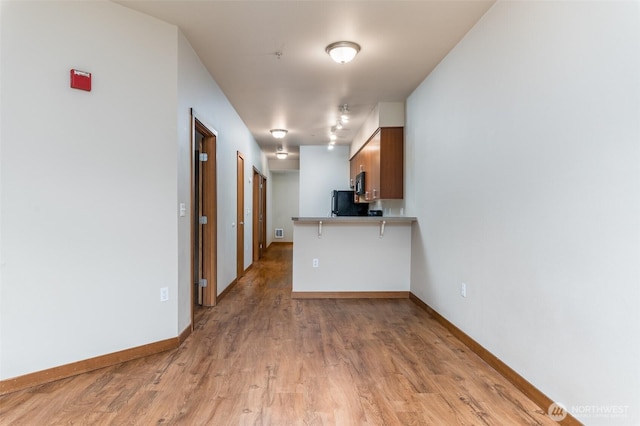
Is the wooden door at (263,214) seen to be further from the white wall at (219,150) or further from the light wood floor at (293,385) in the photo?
the light wood floor at (293,385)

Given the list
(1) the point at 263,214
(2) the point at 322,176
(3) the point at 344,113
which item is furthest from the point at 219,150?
(1) the point at 263,214

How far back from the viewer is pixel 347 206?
7.01 m

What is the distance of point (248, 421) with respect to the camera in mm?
1771

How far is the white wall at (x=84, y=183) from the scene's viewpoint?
6.82 ft

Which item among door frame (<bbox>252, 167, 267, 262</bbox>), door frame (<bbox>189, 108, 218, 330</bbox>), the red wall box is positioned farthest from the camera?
door frame (<bbox>252, 167, 267, 262</bbox>)

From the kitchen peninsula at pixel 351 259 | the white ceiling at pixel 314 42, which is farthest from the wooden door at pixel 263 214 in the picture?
the kitchen peninsula at pixel 351 259

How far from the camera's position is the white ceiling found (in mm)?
2504

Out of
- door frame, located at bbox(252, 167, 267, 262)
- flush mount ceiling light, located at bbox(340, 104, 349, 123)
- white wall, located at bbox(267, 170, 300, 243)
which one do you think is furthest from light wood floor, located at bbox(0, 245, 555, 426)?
white wall, located at bbox(267, 170, 300, 243)

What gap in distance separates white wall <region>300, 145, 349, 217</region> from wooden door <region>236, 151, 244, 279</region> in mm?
2291

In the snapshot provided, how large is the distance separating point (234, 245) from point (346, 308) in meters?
1.98

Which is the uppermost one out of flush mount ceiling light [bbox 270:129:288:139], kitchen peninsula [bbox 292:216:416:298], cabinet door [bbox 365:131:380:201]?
flush mount ceiling light [bbox 270:129:288:139]

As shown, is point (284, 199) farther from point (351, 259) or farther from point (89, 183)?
point (89, 183)

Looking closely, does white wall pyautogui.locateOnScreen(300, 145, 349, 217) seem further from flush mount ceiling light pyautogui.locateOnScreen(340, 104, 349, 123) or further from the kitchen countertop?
the kitchen countertop

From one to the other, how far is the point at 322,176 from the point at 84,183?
5709 mm
